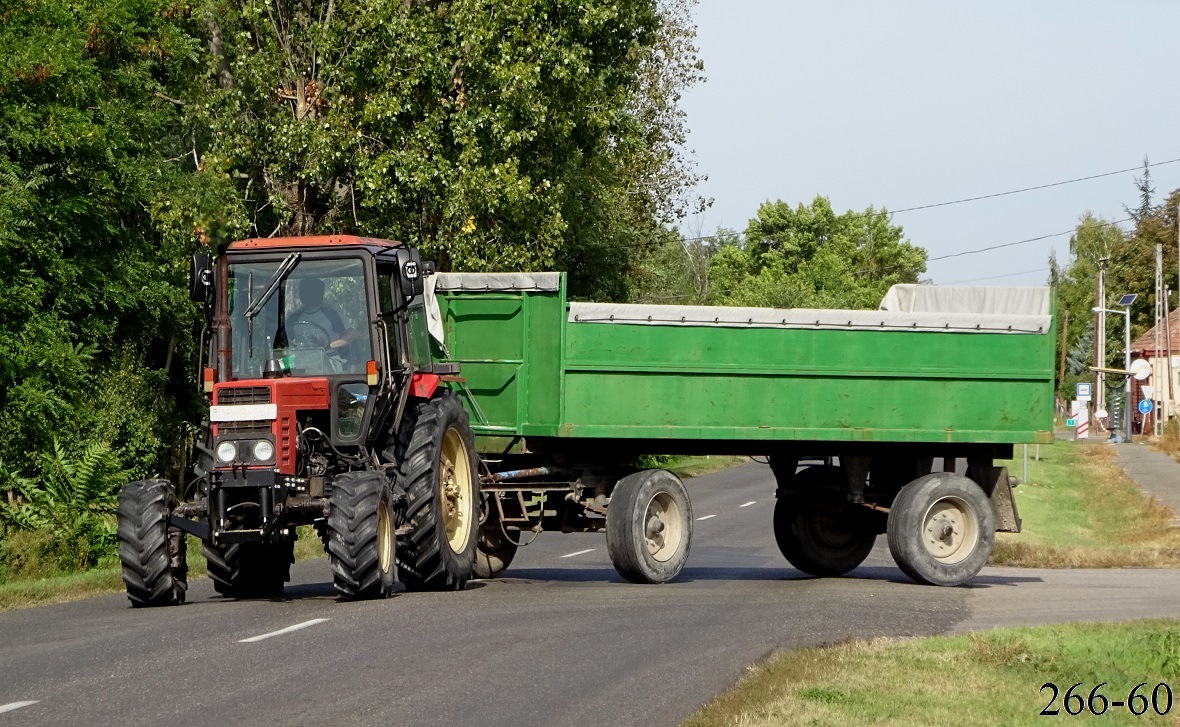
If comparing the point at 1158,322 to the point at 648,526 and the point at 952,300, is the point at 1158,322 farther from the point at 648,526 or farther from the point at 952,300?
the point at 648,526

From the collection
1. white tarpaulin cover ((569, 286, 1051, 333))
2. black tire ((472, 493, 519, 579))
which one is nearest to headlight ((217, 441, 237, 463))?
white tarpaulin cover ((569, 286, 1051, 333))

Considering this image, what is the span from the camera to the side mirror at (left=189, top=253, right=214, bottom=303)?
14453 millimetres

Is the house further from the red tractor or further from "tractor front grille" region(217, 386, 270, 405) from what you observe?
"tractor front grille" region(217, 386, 270, 405)

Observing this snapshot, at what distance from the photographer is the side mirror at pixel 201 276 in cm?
1445

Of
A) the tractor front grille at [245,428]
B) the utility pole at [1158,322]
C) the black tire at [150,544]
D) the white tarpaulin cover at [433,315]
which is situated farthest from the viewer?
the utility pole at [1158,322]

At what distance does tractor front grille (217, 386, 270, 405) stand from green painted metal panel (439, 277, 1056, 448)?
11.9ft

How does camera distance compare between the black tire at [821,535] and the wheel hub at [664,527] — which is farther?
the black tire at [821,535]

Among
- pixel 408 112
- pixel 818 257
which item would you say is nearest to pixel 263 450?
pixel 408 112

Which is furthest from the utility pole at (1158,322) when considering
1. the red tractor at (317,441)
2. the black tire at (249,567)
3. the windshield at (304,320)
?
the windshield at (304,320)

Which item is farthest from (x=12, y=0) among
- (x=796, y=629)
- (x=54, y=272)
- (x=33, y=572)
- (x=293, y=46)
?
(x=796, y=629)

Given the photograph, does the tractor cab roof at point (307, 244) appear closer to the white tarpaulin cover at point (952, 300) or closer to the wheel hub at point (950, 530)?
the white tarpaulin cover at point (952, 300)

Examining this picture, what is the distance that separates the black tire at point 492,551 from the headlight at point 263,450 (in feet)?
13.8

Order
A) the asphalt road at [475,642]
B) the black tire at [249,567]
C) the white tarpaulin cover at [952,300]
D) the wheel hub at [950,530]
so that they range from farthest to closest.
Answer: the white tarpaulin cover at [952,300], the wheel hub at [950,530], the black tire at [249,567], the asphalt road at [475,642]

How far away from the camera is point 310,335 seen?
14852mm
